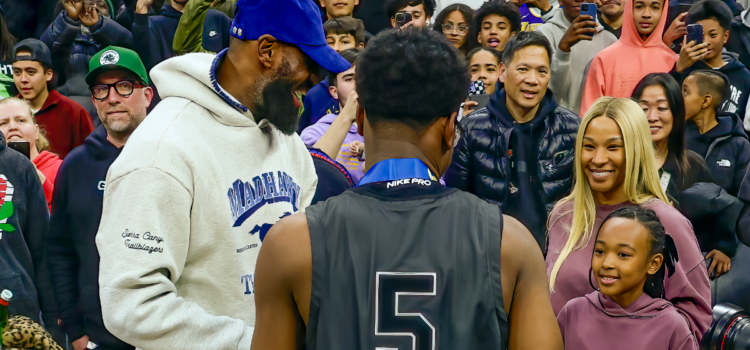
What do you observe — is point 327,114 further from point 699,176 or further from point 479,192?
point 699,176

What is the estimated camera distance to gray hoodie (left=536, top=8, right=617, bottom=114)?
20.7 ft

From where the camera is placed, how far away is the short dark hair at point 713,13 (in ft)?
21.8

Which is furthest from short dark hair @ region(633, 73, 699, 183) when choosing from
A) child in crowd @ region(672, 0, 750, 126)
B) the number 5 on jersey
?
the number 5 on jersey

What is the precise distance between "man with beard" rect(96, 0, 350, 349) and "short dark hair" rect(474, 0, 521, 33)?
4.60 metres

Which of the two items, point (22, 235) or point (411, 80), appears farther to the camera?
point (22, 235)

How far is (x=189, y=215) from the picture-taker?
7.64 ft

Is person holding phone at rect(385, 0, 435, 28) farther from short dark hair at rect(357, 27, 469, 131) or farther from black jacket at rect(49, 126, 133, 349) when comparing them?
short dark hair at rect(357, 27, 469, 131)

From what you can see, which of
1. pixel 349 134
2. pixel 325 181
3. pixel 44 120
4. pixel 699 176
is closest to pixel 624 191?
pixel 325 181

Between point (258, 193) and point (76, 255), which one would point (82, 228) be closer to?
point (76, 255)

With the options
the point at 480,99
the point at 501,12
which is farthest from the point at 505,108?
the point at 501,12

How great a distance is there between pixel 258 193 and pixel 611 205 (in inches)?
73.7

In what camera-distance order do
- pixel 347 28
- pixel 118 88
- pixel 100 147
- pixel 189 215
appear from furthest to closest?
pixel 347 28
pixel 118 88
pixel 100 147
pixel 189 215

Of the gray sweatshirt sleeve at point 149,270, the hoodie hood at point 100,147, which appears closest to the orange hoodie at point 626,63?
the hoodie hood at point 100,147

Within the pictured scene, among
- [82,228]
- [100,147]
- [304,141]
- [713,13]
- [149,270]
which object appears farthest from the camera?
[713,13]
